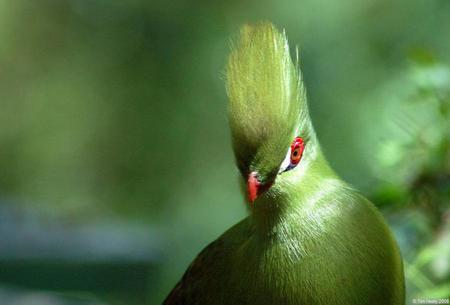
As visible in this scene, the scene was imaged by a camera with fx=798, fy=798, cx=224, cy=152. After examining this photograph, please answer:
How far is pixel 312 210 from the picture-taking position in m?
1.84

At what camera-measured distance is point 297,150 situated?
5.78 feet

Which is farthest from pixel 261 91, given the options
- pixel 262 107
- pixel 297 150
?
pixel 297 150

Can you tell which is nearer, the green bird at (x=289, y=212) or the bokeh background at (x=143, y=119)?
the green bird at (x=289, y=212)

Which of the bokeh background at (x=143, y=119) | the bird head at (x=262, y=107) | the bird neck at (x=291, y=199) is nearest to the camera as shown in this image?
the bird head at (x=262, y=107)

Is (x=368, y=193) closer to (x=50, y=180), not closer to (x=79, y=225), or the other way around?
(x=79, y=225)

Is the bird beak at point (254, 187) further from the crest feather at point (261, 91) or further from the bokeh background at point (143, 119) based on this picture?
the bokeh background at point (143, 119)

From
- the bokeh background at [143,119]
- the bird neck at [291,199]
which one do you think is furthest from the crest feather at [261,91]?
the bokeh background at [143,119]

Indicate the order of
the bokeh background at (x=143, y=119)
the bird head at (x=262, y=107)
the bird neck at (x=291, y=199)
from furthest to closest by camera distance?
1. the bokeh background at (x=143, y=119)
2. the bird neck at (x=291, y=199)
3. the bird head at (x=262, y=107)

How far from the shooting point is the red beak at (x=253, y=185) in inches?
66.2

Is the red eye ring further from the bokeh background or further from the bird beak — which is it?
the bokeh background

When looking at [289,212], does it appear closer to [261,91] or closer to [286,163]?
[286,163]

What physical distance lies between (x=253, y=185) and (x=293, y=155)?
13 cm

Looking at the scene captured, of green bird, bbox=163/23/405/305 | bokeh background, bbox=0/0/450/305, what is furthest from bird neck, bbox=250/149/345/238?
bokeh background, bbox=0/0/450/305

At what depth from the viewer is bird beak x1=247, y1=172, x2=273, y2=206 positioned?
168 cm
